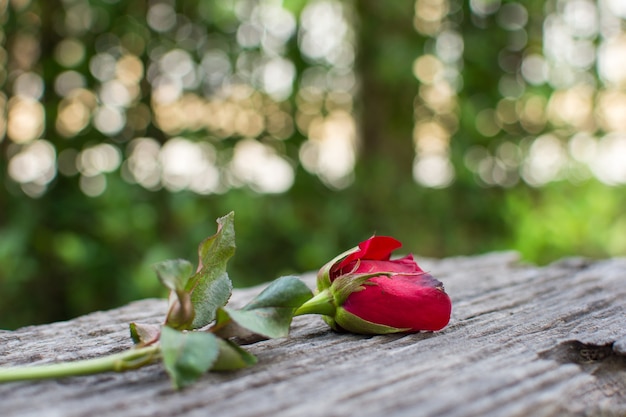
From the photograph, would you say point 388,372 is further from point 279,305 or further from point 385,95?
point 385,95

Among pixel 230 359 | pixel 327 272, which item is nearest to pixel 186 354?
pixel 230 359

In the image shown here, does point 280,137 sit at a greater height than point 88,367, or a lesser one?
greater

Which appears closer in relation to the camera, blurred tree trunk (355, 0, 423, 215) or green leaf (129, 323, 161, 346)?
green leaf (129, 323, 161, 346)

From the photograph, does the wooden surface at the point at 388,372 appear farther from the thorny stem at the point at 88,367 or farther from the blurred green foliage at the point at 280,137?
the blurred green foliage at the point at 280,137

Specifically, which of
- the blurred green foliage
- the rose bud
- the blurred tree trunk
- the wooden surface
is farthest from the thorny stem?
the blurred tree trunk

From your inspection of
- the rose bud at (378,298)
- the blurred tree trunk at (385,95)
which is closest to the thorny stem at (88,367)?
the rose bud at (378,298)

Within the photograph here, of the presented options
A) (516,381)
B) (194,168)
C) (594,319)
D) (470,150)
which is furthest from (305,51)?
(516,381)

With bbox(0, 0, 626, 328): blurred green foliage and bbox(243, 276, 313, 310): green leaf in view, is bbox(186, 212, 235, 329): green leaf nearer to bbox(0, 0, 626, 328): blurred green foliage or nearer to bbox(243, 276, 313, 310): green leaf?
bbox(243, 276, 313, 310): green leaf

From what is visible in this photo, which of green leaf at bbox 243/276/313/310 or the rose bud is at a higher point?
green leaf at bbox 243/276/313/310
